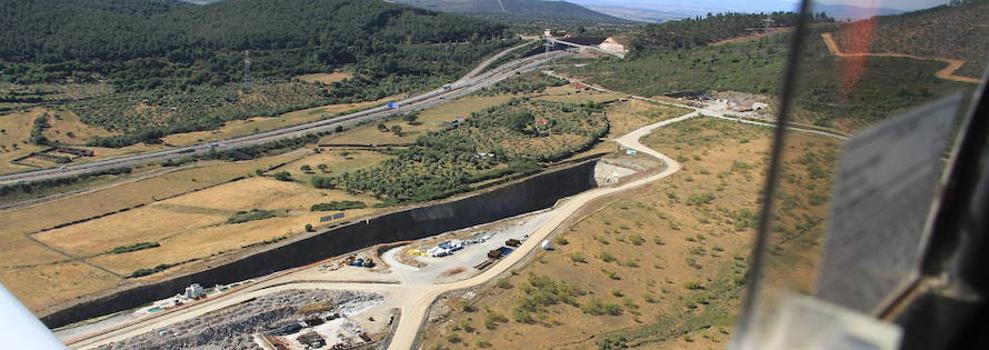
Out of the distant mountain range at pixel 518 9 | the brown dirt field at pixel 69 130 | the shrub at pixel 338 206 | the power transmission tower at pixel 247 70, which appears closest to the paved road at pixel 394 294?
the shrub at pixel 338 206

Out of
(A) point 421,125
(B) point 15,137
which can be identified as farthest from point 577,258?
(B) point 15,137

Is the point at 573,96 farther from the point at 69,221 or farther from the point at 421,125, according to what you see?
the point at 69,221

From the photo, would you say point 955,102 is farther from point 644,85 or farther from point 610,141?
point 644,85

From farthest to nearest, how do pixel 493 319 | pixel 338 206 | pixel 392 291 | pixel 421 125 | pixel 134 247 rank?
1. pixel 421 125
2. pixel 338 206
3. pixel 134 247
4. pixel 392 291
5. pixel 493 319

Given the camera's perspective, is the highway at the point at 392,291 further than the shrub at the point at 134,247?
No

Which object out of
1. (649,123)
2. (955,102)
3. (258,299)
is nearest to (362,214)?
(258,299)

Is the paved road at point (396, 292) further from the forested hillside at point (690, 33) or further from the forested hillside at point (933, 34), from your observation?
the forested hillside at point (690, 33)

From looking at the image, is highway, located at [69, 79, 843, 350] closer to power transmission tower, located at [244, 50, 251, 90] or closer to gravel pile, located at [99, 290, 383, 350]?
gravel pile, located at [99, 290, 383, 350]
